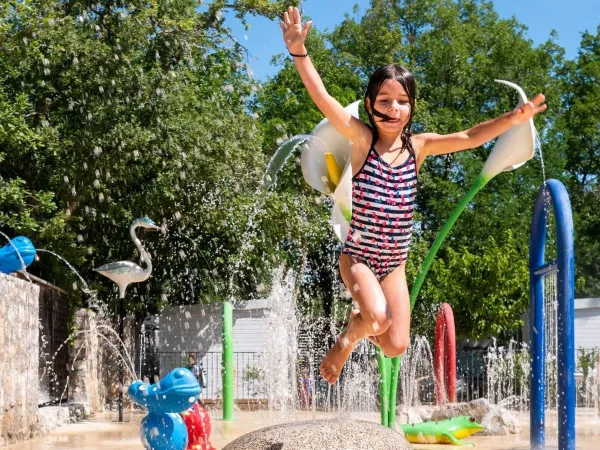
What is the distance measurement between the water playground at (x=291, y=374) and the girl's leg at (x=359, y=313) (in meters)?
0.23

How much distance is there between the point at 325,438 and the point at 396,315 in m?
0.79

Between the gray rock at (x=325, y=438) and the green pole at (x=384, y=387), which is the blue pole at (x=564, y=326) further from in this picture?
the gray rock at (x=325, y=438)

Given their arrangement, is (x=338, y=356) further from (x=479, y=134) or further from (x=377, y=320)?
(x=479, y=134)

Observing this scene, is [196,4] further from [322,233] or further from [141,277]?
[141,277]

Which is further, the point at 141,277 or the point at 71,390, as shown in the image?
the point at 71,390

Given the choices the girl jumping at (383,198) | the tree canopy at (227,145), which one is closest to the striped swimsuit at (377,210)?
the girl jumping at (383,198)

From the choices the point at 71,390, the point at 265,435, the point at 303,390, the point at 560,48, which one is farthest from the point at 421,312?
the point at 265,435

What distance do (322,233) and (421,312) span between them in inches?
172

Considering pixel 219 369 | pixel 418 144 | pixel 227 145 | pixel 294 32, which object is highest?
pixel 227 145

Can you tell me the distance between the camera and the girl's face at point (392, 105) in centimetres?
485

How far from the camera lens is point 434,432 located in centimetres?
987

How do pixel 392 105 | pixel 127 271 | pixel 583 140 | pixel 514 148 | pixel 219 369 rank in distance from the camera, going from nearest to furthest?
pixel 392 105, pixel 514 148, pixel 127 271, pixel 219 369, pixel 583 140

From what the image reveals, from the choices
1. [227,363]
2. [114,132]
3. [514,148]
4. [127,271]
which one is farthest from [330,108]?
[114,132]

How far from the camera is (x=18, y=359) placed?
10.4 metres
